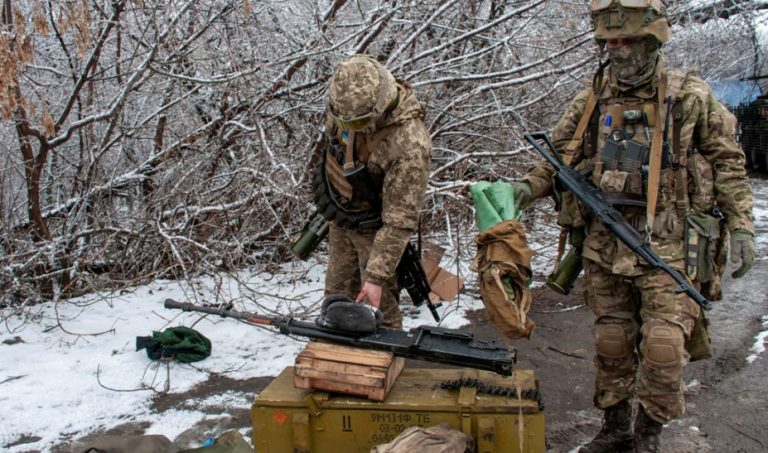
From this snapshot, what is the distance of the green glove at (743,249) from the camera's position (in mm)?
2887

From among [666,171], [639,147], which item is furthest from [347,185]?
[666,171]

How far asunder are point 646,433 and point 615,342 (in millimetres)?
407

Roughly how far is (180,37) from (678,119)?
427 cm

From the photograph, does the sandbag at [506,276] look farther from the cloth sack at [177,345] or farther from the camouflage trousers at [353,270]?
the cloth sack at [177,345]

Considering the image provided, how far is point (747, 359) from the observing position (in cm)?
436

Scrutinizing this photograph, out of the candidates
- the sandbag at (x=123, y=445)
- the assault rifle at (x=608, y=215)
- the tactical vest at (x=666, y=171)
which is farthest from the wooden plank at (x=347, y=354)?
the tactical vest at (x=666, y=171)

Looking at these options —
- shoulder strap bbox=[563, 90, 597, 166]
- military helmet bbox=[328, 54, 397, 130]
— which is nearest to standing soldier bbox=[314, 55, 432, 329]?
military helmet bbox=[328, 54, 397, 130]

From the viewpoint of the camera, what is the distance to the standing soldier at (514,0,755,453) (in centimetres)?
291

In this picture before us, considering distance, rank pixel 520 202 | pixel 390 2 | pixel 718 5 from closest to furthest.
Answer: pixel 520 202, pixel 390 2, pixel 718 5

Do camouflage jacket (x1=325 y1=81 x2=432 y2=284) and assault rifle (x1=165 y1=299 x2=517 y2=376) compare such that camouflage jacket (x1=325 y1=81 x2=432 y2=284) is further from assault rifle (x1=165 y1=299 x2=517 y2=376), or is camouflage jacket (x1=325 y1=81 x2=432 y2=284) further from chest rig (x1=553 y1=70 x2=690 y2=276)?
chest rig (x1=553 y1=70 x2=690 y2=276)

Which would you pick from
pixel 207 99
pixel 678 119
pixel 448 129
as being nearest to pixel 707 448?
pixel 678 119

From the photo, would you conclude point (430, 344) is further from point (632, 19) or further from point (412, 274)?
point (632, 19)

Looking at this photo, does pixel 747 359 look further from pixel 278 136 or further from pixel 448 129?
pixel 278 136

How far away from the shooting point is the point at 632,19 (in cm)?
292
